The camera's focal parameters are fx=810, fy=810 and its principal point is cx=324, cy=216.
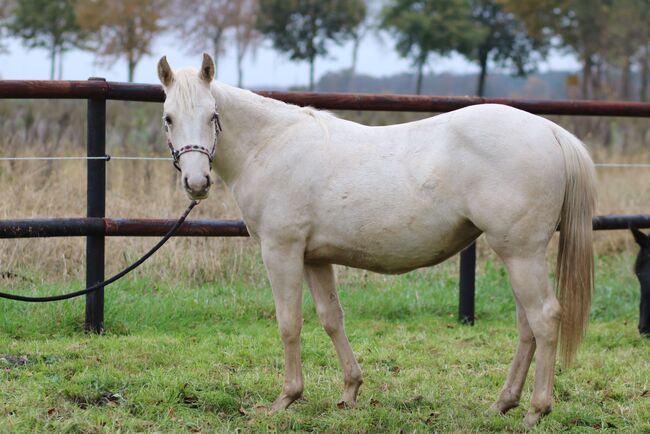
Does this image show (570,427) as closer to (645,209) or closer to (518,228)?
(518,228)

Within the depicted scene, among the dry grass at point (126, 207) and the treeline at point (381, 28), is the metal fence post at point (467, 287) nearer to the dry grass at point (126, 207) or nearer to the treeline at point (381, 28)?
the dry grass at point (126, 207)

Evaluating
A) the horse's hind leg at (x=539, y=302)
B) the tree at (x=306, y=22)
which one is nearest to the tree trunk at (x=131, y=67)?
the tree at (x=306, y=22)

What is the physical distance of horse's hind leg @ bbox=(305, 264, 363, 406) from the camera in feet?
14.0

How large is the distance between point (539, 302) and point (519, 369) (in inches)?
21.2

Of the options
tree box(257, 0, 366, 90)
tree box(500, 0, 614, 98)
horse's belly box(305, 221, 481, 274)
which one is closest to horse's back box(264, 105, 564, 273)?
horse's belly box(305, 221, 481, 274)

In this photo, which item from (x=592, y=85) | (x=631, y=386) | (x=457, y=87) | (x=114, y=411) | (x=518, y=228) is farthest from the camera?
(x=457, y=87)

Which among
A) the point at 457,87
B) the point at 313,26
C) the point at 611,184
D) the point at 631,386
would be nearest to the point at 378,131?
the point at 631,386

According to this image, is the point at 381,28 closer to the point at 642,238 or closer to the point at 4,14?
the point at 4,14

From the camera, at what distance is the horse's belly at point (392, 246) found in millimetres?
3816

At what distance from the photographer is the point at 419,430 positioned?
3805mm

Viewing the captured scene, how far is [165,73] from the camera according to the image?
12.5 feet

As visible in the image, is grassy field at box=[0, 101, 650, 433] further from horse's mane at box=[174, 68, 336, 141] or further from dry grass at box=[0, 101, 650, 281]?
horse's mane at box=[174, 68, 336, 141]

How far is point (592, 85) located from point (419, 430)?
40.2 m

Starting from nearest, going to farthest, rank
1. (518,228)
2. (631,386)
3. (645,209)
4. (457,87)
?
1. (518,228)
2. (631,386)
3. (645,209)
4. (457,87)
